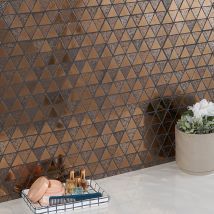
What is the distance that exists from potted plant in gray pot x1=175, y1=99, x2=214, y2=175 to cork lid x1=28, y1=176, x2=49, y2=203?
404 millimetres

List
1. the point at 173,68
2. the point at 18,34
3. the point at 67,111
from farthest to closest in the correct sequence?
the point at 173,68 → the point at 67,111 → the point at 18,34

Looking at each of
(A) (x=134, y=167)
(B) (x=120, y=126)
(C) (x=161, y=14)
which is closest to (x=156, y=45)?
(C) (x=161, y=14)

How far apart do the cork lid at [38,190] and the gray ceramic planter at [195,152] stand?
0.40m

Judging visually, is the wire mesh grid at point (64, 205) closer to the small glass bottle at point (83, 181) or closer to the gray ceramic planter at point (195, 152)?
the small glass bottle at point (83, 181)

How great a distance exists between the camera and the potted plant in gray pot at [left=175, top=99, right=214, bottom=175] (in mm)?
1738

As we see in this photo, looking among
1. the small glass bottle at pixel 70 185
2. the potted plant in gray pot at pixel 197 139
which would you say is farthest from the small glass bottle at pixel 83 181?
the potted plant in gray pot at pixel 197 139

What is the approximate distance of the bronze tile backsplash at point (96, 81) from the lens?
1.61 m

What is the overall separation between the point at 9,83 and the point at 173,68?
1.64 feet

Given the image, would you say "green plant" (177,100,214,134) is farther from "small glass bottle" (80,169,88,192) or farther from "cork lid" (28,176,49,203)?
"cork lid" (28,176,49,203)

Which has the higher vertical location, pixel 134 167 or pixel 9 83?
pixel 9 83

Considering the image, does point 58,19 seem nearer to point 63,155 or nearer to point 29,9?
point 29,9

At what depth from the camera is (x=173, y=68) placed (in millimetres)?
1829

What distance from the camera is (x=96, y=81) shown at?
1.72 meters

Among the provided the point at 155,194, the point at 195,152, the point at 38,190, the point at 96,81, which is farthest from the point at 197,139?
the point at 38,190
